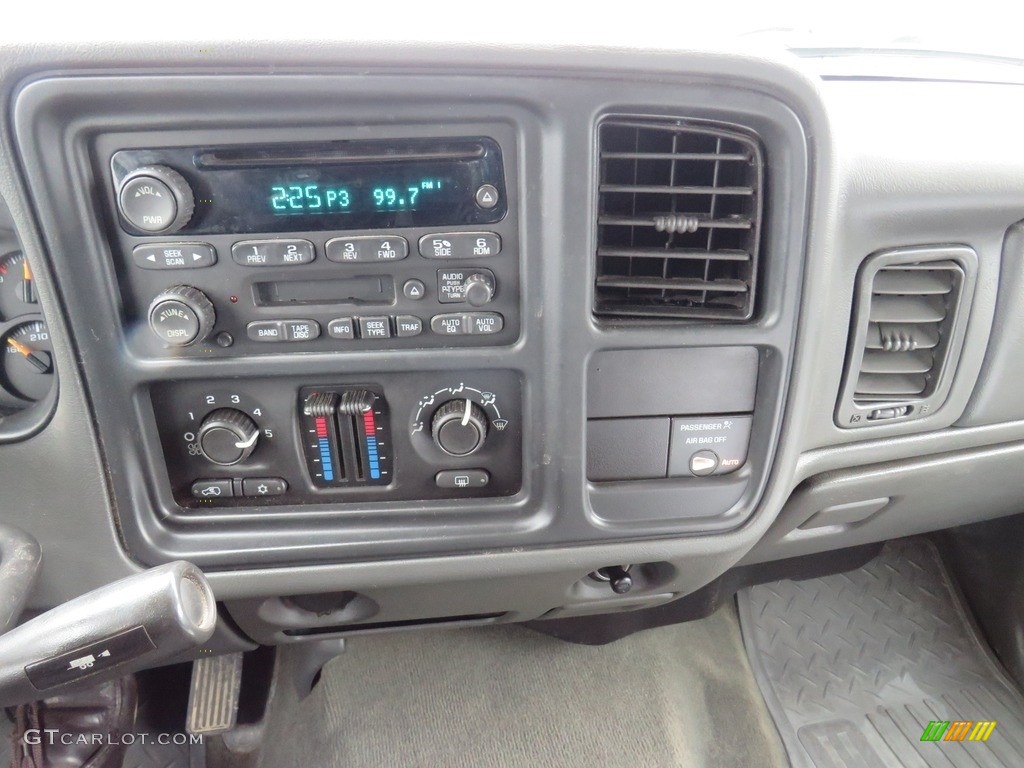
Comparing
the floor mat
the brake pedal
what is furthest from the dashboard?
Answer: the floor mat

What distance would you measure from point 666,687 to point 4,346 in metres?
1.36

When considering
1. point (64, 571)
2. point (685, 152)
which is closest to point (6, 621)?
point (64, 571)

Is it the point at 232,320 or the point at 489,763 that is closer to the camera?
the point at 232,320

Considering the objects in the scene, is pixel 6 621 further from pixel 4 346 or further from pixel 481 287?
pixel 481 287

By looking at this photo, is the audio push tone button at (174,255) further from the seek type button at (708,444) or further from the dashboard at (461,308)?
the seek type button at (708,444)

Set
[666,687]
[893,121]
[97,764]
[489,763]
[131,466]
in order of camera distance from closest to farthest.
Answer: [131,466], [893,121], [97,764], [489,763], [666,687]

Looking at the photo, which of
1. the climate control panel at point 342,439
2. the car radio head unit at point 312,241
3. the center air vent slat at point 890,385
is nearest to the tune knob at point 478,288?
the car radio head unit at point 312,241

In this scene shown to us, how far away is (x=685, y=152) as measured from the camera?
0.80 meters

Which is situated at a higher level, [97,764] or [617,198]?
[617,198]

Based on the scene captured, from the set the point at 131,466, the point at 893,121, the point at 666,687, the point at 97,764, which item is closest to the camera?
the point at 131,466

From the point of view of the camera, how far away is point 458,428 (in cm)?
87

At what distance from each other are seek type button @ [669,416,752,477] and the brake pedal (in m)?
0.94

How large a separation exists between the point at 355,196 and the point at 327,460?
1.12 feet

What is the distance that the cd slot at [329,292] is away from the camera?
81 cm
